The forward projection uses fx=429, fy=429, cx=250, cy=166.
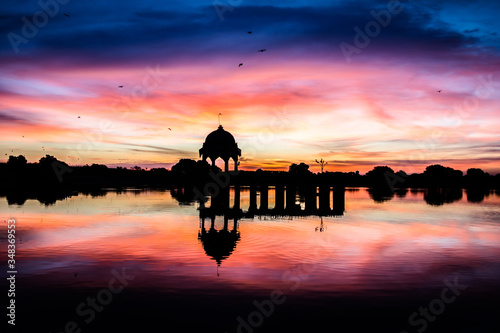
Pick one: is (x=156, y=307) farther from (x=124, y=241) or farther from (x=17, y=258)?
(x=124, y=241)

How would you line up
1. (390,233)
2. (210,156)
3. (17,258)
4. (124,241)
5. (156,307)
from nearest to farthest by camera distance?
(156,307)
(17,258)
(124,241)
(390,233)
(210,156)

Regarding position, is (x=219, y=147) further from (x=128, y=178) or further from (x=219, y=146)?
(x=128, y=178)

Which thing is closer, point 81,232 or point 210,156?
point 81,232

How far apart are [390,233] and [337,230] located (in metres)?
4.14

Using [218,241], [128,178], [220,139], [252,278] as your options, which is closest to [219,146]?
[220,139]

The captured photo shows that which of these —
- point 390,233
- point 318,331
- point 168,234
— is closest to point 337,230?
point 390,233

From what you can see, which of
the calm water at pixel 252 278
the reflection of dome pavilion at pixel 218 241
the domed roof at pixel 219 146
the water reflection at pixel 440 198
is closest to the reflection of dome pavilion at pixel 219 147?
the domed roof at pixel 219 146

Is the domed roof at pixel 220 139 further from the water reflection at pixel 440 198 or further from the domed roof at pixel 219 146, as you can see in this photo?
the water reflection at pixel 440 198

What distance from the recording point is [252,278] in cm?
1820

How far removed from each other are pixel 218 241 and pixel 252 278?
994 centimetres

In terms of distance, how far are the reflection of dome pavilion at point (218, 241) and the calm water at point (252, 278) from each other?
7 cm

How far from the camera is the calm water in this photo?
13469 millimetres

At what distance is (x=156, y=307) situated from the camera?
47.2 feet

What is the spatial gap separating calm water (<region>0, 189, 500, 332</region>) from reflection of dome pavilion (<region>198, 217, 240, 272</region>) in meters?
0.07
